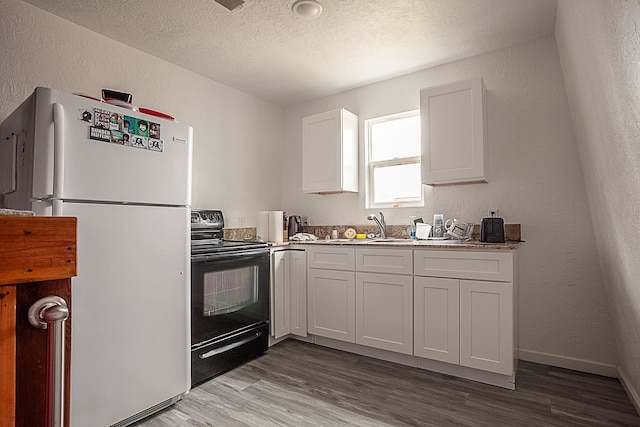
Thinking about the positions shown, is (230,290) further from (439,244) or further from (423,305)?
(439,244)

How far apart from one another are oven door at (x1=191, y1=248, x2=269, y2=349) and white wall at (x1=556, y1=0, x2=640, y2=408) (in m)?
2.32

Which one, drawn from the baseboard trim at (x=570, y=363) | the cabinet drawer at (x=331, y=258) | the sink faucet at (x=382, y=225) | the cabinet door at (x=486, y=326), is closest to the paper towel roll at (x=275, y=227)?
the cabinet drawer at (x=331, y=258)

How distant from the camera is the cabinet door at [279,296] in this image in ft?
9.92

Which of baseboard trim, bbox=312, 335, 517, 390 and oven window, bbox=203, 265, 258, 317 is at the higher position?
oven window, bbox=203, 265, 258, 317

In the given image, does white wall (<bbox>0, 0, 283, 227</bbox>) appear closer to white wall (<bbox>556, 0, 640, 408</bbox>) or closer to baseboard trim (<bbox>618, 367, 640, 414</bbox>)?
white wall (<bbox>556, 0, 640, 408</bbox>)

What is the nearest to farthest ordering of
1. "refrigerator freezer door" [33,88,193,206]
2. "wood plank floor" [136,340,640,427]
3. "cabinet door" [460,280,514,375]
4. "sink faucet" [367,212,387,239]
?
"refrigerator freezer door" [33,88,193,206]
"wood plank floor" [136,340,640,427]
"cabinet door" [460,280,514,375]
"sink faucet" [367,212,387,239]

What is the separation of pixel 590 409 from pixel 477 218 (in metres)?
1.44

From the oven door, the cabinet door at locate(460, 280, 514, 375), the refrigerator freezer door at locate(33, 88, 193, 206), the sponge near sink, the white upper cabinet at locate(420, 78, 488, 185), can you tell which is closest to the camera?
the refrigerator freezer door at locate(33, 88, 193, 206)

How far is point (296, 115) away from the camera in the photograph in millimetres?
4121

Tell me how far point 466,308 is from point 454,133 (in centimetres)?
135

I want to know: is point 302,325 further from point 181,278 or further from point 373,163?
point 373,163

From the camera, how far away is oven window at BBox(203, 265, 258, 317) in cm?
242

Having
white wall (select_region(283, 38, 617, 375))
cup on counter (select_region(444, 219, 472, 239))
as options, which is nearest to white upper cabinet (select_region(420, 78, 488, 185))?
white wall (select_region(283, 38, 617, 375))

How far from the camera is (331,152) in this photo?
340 cm
